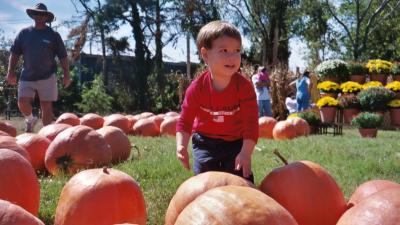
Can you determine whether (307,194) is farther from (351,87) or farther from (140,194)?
(351,87)

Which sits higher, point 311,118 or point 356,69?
point 356,69

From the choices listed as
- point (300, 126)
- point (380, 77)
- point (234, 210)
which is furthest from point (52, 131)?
point (380, 77)

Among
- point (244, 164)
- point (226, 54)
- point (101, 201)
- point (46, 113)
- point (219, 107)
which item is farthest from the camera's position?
point (46, 113)

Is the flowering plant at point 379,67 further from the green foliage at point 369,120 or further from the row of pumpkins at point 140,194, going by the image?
the row of pumpkins at point 140,194

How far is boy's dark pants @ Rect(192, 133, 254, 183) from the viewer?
12.5 ft

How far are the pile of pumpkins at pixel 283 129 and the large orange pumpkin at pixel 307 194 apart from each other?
22.0 ft

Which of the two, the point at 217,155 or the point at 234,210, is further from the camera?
the point at 217,155

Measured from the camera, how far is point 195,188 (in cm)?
249

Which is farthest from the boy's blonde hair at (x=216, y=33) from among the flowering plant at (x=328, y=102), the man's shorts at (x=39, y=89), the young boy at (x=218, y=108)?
the flowering plant at (x=328, y=102)

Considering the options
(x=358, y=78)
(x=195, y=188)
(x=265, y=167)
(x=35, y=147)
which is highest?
(x=358, y=78)

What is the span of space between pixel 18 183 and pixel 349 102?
39.8ft

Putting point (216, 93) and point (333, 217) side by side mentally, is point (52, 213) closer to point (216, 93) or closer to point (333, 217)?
point (216, 93)

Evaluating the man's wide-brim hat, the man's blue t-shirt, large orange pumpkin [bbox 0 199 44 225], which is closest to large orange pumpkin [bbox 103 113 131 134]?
the man's blue t-shirt

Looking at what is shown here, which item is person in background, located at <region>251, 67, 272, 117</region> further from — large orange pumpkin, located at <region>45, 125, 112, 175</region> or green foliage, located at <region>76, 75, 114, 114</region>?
large orange pumpkin, located at <region>45, 125, 112, 175</region>
